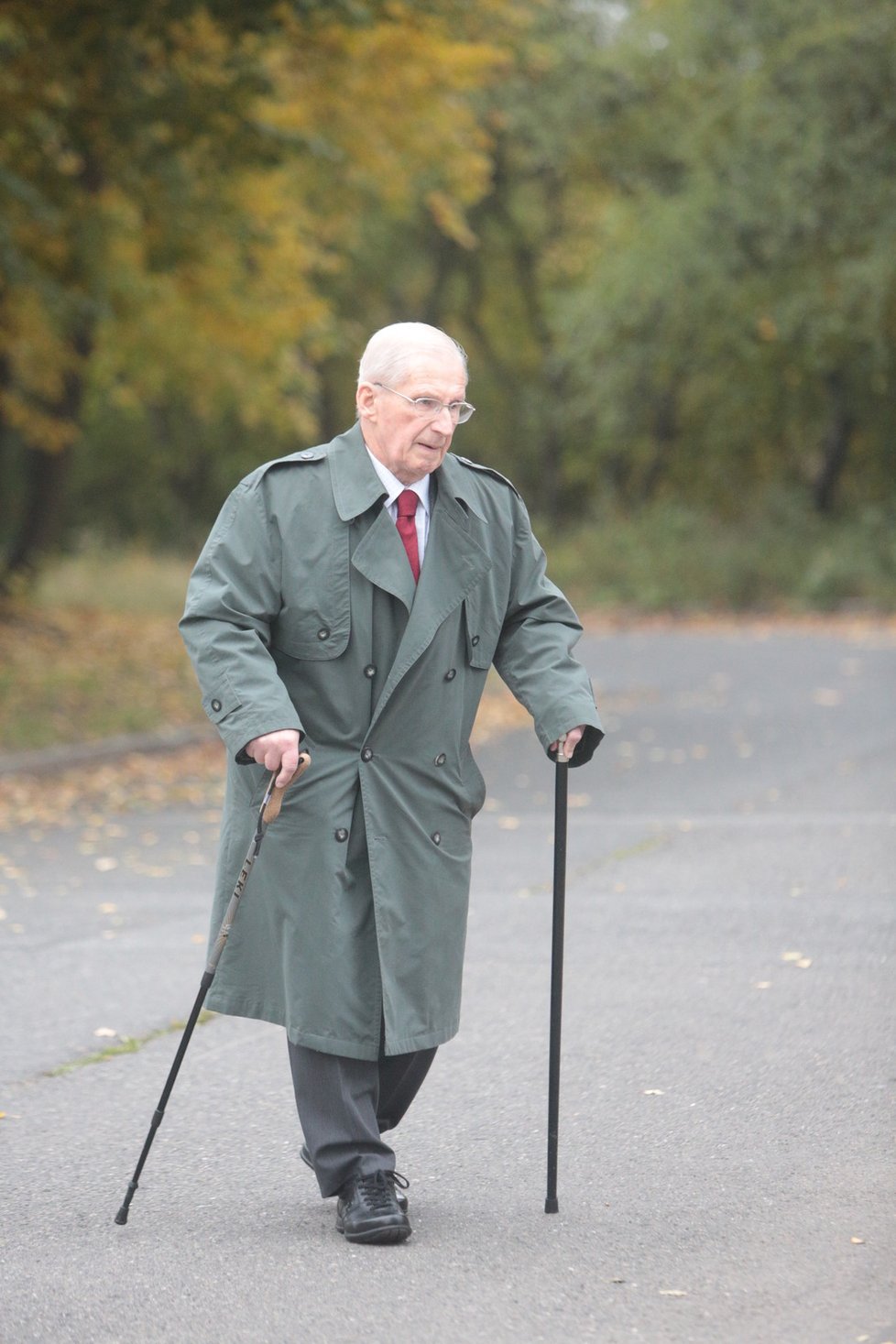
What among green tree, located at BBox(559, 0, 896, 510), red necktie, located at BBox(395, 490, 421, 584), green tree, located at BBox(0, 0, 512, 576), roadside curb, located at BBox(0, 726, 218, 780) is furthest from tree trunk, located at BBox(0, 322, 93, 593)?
red necktie, located at BBox(395, 490, 421, 584)

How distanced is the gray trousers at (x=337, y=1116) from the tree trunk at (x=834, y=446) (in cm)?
2967

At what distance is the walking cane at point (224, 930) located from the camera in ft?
13.3

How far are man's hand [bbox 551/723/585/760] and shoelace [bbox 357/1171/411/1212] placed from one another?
1.00 meters

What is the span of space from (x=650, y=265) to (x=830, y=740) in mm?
16007

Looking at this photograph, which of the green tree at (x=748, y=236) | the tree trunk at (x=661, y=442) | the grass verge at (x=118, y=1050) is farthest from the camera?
the tree trunk at (x=661, y=442)

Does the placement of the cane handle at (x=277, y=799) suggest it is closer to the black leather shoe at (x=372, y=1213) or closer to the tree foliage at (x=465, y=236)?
the black leather shoe at (x=372, y=1213)

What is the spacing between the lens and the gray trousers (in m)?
4.12

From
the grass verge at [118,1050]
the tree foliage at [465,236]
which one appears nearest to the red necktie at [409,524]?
the grass verge at [118,1050]

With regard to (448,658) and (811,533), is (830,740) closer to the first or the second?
(448,658)

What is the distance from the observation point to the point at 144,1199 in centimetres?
446

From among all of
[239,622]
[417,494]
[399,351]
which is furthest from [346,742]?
[399,351]

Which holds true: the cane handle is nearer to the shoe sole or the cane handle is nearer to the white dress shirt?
the white dress shirt

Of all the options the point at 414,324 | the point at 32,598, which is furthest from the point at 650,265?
the point at 414,324

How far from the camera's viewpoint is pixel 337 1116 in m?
4.14
